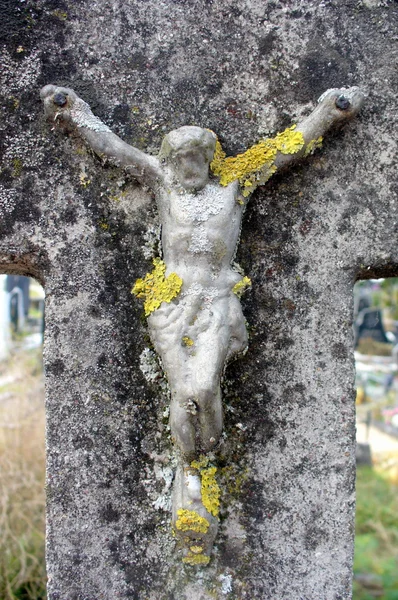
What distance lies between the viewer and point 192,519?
164cm

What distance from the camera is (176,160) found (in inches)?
64.2

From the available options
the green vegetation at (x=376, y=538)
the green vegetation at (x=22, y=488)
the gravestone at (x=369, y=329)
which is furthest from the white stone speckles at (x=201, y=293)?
the gravestone at (x=369, y=329)

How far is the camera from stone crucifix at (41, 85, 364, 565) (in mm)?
1601

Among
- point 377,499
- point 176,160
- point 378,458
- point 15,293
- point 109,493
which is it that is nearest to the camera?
point 176,160

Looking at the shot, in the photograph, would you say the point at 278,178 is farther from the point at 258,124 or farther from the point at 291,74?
the point at 291,74

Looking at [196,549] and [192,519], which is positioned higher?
[192,519]

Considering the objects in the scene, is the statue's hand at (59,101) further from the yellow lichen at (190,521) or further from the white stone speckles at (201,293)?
the yellow lichen at (190,521)

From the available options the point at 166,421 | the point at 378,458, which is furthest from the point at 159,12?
the point at 378,458

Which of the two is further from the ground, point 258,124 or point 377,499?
point 258,124

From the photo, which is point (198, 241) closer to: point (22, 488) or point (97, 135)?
point (97, 135)

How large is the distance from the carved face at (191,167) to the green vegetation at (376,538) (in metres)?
2.91

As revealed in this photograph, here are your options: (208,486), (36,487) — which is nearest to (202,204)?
(208,486)

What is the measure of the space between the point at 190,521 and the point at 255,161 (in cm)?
107

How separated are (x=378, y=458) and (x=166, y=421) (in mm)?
4475
